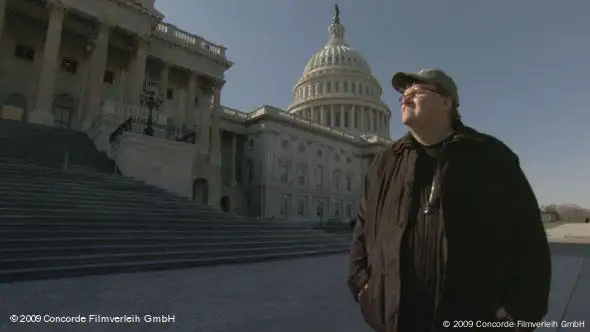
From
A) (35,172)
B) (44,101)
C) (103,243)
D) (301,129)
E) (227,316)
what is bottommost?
(227,316)

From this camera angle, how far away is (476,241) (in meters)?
1.58

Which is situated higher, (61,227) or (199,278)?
(61,227)

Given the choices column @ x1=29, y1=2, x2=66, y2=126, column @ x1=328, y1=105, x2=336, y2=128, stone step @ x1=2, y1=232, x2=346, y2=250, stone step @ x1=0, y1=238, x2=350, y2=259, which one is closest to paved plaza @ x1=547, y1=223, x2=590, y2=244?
stone step @ x1=2, y1=232, x2=346, y2=250

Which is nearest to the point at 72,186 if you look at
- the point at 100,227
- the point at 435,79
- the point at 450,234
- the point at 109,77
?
the point at 100,227

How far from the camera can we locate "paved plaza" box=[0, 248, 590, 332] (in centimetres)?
411

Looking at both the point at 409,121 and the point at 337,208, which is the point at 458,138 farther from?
the point at 337,208

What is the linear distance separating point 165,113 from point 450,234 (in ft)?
102

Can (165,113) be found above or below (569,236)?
above

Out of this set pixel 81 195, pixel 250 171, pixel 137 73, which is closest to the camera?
pixel 81 195

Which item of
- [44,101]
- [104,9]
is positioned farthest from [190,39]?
[44,101]

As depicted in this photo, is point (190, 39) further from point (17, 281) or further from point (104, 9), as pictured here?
point (17, 281)

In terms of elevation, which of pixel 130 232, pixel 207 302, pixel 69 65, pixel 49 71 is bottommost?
pixel 207 302

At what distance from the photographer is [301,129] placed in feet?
164

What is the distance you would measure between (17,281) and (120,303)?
8.71 feet
